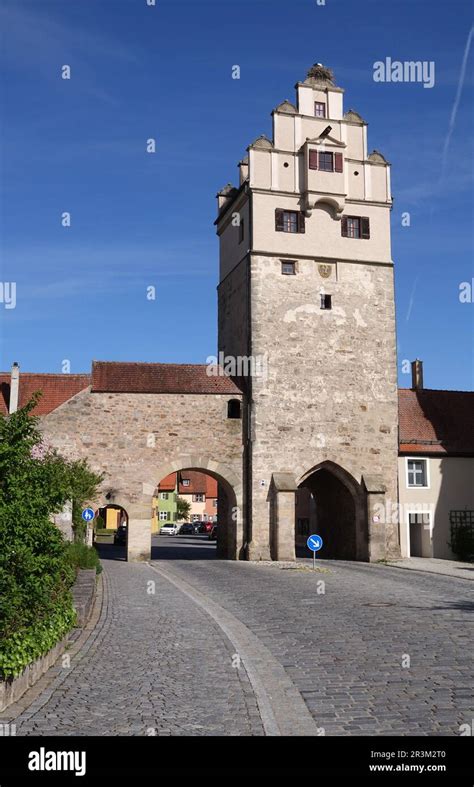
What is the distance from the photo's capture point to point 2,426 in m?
9.67

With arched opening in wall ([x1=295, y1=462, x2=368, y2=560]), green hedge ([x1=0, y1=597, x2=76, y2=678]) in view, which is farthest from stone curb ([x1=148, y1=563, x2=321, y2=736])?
arched opening in wall ([x1=295, y1=462, x2=368, y2=560])

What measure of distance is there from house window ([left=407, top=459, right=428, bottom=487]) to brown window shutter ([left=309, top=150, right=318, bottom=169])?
43.8 feet

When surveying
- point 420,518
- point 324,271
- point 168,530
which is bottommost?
point 168,530

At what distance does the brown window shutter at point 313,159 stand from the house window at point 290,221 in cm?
203

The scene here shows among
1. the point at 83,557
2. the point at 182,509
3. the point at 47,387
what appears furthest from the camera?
the point at 182,509

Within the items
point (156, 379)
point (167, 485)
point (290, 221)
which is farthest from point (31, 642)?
point (167, 485)

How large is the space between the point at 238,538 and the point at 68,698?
2467cm

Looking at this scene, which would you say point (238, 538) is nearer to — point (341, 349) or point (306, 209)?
point (341, 349)

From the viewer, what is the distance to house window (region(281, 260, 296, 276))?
3391cm

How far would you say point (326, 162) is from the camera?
34.5 m

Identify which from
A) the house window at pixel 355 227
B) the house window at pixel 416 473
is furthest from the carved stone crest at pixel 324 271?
the house window at pixel 416 473

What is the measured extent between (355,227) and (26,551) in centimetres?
2881

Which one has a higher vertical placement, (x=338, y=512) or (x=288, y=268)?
(x=288, y=268)

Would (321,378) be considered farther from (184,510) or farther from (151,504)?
(184,510)
